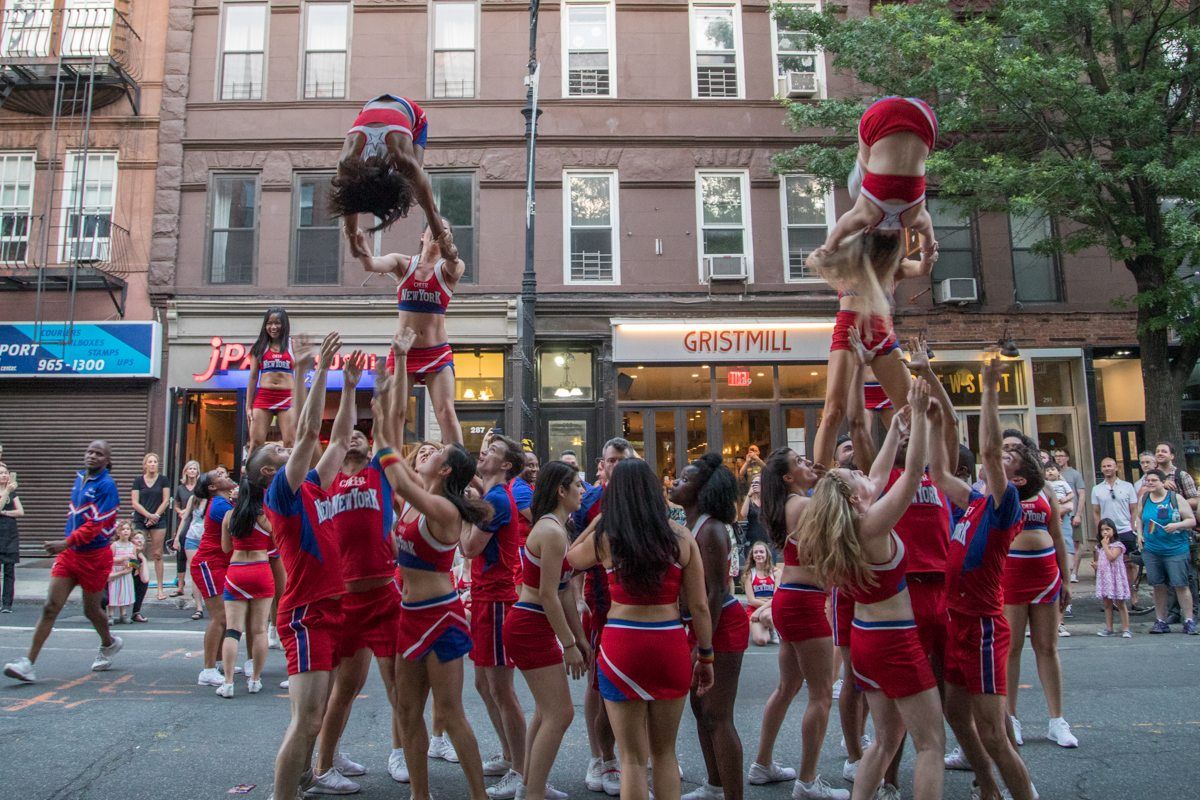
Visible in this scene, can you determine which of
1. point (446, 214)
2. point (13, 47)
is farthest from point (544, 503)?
point (13, 47)

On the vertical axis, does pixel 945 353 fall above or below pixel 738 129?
below

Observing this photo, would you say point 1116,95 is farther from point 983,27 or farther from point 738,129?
point 738,129

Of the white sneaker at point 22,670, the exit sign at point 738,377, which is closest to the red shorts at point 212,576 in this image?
the white sneaker at point 22,670

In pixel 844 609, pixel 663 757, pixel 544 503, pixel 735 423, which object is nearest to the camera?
pixel 663 757

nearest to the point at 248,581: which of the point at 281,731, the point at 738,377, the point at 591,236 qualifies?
the point at 281,731

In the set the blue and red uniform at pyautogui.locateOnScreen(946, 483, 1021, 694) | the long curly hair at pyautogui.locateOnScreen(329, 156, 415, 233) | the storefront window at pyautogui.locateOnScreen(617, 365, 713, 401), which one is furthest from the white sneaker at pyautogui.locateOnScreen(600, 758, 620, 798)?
the storefront window at pyautogui.locateOnScreen(617, 365, 713, 401)

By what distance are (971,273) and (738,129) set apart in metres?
5.69

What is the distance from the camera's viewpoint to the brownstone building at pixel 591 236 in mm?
16344

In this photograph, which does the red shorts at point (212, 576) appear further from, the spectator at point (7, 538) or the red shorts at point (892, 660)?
the red shorts at point (892, 660)

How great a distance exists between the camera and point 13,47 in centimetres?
1658

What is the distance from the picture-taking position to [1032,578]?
18.7 feet

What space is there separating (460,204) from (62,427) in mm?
8842

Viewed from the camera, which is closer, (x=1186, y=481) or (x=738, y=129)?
(x=1186, y=481)

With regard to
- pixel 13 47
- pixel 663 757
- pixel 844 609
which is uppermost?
pixel 13 47
